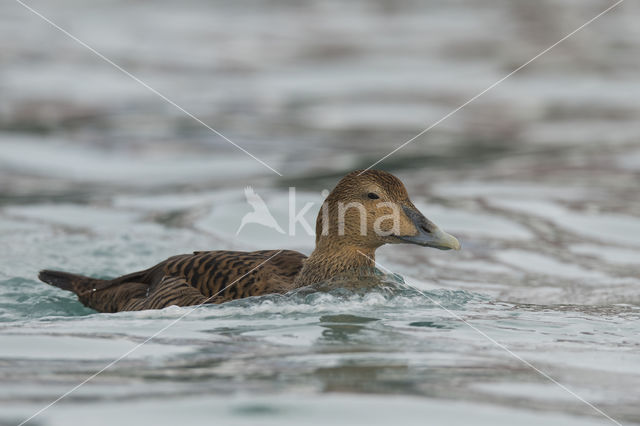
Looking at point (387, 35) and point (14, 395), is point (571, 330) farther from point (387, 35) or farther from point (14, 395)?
point (387, 35)

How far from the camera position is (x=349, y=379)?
4.89m

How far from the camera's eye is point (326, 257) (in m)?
6.99

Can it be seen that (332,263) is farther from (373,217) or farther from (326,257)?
(373,217)

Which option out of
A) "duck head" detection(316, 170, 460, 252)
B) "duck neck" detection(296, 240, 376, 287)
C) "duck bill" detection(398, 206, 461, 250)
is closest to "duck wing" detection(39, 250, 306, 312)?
"duck neck" detection(296, 240, 376, 287)

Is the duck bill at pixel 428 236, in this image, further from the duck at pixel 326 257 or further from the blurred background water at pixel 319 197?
the blurred background water at pixel 319 197

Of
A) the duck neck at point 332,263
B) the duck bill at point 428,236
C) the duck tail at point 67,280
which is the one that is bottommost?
the duck tail at point 67,280

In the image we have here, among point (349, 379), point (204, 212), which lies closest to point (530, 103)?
point (204, 212)

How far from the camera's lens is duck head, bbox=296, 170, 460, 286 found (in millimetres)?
6754

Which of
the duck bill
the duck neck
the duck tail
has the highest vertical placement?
the duck bill

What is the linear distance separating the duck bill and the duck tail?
7.99 feet

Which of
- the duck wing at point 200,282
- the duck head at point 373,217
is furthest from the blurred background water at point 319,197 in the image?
the duck head at point 373,217

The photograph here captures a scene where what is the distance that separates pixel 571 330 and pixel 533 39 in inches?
512

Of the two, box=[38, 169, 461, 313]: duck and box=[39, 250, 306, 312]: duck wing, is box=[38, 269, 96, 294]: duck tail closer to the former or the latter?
box=[39, 250, 306, 312]: duck wing

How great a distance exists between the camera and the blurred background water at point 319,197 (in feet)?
15.9
